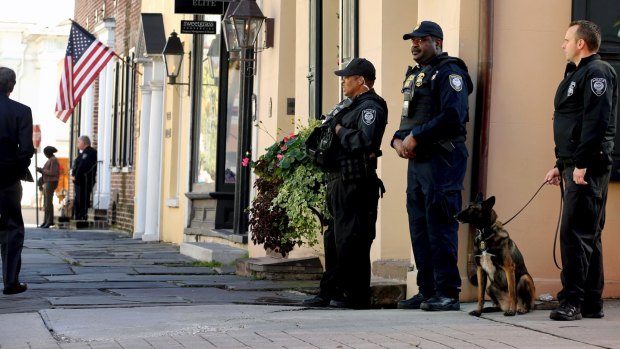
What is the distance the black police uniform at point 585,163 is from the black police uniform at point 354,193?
4.45 ft

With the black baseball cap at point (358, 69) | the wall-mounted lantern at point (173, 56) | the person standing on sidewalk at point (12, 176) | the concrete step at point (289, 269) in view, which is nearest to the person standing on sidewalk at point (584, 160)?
the black baseball cap at point (358, 69)

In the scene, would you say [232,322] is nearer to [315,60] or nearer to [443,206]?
[443,206]

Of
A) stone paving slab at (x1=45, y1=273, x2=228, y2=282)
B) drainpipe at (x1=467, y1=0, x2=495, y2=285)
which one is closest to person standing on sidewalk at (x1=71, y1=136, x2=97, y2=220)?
stone paving slab at (x1=45, y1=273, x2=228, y2=282)

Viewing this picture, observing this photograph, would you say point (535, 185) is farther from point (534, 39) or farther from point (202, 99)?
point (202, 99)

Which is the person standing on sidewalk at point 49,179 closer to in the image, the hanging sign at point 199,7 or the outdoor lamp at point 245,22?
the hanging sign at point 199,7

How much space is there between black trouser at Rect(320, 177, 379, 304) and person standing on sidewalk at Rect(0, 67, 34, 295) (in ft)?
8.28

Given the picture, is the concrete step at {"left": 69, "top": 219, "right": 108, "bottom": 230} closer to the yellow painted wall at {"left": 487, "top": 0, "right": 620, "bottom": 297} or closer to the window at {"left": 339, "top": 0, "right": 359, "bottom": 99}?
the window at {"left": 339, "top": 0, "right": 359, "bottom": 99}

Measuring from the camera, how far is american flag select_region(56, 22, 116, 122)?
873 inches

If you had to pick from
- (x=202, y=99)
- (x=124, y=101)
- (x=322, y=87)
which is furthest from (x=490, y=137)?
(x=124, y=101)

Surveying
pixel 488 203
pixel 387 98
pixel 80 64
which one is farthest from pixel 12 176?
pixel 80 64

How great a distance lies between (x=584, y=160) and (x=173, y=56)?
1168cm

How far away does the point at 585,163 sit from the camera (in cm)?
778

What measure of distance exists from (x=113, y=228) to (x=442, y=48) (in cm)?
1649

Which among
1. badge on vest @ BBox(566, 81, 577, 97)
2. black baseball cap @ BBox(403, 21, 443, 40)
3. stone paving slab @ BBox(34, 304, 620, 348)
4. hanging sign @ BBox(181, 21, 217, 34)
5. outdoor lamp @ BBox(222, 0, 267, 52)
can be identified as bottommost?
stone paving slab @ BBox(34, 304, 620, 348)
